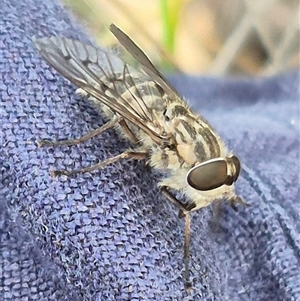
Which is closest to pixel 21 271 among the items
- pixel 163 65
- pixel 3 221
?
pixel 3 221

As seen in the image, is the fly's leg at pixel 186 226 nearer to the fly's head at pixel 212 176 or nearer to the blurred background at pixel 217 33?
the fly's head at pixel 212 176

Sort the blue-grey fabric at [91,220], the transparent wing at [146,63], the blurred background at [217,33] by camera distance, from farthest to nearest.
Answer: the blurred background at [217,33]
the transparent wing at [146,63]
the blue-grey fabric at [91,220]

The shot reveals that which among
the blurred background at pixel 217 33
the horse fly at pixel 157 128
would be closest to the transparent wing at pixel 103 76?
the horse fly at pixel 157 128

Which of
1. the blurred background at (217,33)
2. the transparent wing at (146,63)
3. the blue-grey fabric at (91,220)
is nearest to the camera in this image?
the blue-grey fabric at (91,220)

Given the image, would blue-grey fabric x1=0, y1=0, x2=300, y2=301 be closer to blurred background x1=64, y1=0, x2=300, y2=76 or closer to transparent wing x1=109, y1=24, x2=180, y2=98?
transparent wing x1=109, y1=24, x2=180, y2=98

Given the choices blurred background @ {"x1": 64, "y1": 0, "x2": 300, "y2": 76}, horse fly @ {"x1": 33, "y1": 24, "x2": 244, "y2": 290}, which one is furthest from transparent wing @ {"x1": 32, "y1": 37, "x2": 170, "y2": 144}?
blurred background @ {"x1": 64, "y1": 0, "x2": 300, "y2": 76}

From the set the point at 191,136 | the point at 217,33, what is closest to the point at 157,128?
the point at 191,136

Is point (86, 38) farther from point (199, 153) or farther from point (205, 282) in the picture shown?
point (205, 282)
